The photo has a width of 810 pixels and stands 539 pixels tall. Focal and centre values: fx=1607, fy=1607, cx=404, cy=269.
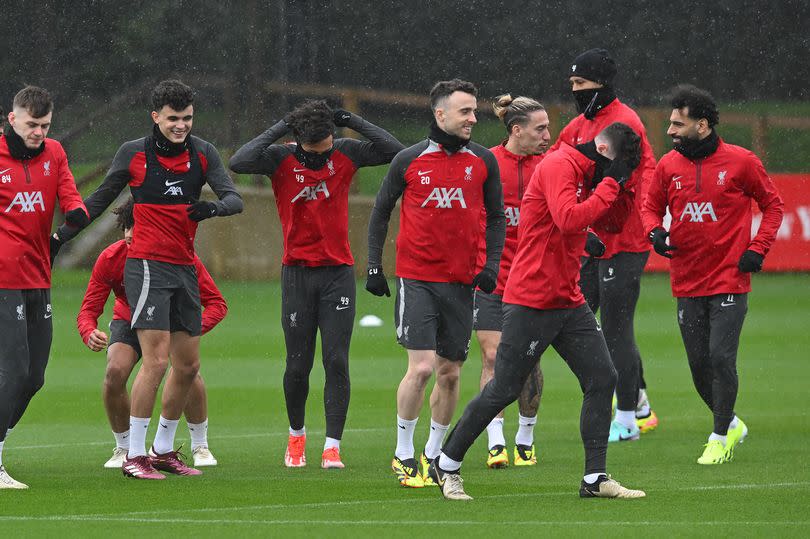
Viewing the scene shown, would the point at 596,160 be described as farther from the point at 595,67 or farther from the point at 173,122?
the point at 173,122

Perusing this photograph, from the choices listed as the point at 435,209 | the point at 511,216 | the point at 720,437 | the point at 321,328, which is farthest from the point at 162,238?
the point at 720,437

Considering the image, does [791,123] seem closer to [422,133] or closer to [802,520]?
[422,133]

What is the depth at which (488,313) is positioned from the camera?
986 cm

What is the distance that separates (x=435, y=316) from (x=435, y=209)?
0.59 m

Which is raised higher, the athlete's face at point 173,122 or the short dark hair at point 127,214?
the athlete's face at point 173,122

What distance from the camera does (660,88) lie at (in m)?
34.6

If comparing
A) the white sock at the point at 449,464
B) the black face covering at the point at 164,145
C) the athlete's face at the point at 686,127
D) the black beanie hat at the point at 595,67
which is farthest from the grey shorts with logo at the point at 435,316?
the athlete's face at the point at 686,127

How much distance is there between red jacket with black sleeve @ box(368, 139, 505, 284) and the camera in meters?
8.86

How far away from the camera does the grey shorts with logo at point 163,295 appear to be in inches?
354

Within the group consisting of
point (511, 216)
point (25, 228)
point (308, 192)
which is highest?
point (308, 192)

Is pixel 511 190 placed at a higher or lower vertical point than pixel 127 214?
higher

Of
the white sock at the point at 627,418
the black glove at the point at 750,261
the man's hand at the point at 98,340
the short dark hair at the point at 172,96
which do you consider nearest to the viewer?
the short dark hair at the point at 172,96

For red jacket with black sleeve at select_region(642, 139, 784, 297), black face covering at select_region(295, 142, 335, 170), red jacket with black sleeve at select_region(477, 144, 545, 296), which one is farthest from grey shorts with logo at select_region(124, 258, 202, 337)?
red jacket with black sleeve at select_region(642, 139, 784, 297)

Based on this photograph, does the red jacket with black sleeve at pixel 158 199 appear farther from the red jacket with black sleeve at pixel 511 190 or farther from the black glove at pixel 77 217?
the red jacket with black sleeve at pixel 511 190
